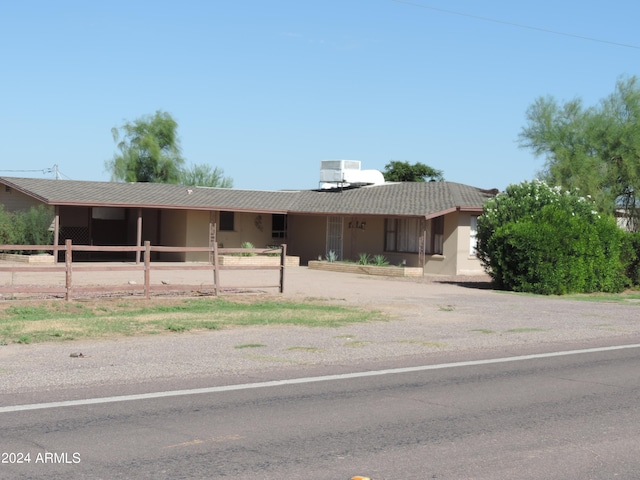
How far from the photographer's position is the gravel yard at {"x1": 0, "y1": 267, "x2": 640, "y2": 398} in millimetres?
10867

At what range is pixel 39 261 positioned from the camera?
33.9 meters

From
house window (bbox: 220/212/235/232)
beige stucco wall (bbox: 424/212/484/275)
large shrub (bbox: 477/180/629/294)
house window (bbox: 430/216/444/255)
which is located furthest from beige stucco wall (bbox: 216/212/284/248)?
large shrub (bbox: 477/180/629/294)

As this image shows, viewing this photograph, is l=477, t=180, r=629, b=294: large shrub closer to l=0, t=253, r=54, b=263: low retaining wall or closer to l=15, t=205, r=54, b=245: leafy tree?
l=0, t=253, r=54, b=263: low retaining wall

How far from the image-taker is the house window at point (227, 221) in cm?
4075

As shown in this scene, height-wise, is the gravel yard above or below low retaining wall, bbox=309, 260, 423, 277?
below

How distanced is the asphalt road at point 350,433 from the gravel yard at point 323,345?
138cm

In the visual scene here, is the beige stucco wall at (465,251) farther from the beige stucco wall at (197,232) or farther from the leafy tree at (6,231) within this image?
the leafy tree at (6,231)

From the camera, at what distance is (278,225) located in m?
43.0

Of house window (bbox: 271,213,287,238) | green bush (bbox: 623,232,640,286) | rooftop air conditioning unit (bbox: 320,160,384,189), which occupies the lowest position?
green bush (bbox: 623,232,640,286)

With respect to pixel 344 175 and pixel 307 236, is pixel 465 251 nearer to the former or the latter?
pixel 307 236

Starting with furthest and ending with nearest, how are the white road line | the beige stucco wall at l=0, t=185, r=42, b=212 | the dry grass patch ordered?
the beige stucco wall at l=0, t=185, r=42, b=212, the dry grass patch, the white road line

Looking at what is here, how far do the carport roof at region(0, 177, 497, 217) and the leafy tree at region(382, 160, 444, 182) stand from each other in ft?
142

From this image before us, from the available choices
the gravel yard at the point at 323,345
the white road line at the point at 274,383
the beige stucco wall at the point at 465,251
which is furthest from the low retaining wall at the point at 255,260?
the white road line at the point at 274,383

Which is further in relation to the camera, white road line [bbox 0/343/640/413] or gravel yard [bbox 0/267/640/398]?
gravel yard [bbox 0/267/640/398]
